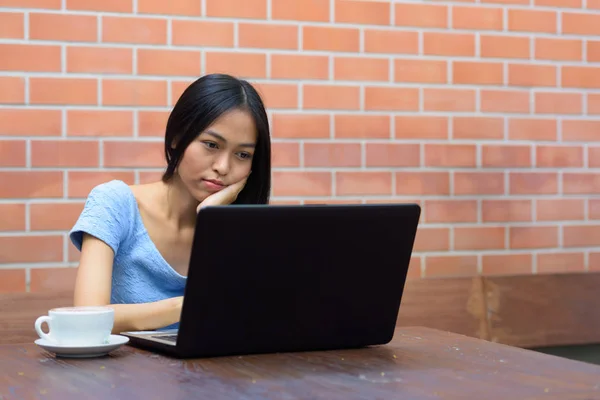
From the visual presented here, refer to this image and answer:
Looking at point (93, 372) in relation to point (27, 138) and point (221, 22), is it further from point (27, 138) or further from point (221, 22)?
point (221, 22)

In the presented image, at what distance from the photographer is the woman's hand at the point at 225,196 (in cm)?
181

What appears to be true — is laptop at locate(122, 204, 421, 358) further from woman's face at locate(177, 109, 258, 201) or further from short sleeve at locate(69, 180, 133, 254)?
woman's face at locate(177, 109, 258, 201)

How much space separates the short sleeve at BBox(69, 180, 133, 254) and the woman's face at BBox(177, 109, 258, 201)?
0.14 m

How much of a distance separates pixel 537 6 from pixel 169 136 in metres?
1.31

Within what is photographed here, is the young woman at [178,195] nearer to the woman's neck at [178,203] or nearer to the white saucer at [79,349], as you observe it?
the woman's neck at [178,203]

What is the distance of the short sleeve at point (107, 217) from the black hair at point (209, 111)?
6.0 inches

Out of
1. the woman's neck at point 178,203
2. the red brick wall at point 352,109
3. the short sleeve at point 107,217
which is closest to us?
the short sleeve at point 107,217

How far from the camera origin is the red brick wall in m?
2.15

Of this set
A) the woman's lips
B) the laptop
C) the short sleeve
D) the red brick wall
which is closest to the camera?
the laptop

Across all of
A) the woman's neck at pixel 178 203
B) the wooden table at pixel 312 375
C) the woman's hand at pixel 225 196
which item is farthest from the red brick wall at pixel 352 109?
the wooden table at pixel 312 375

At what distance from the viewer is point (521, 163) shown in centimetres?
257

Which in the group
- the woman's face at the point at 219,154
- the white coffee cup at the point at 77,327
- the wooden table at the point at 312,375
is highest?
the woman's face at the point at 219,154

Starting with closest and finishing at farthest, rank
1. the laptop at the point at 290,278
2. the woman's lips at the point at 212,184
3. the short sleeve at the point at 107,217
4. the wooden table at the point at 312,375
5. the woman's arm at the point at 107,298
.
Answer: the wooden table at the point at 312,375
the laptop at the point at 290,278
the woman's arm at the point at 107,298
the short sleeve at the point at 107,217
the woman's lips at the point at 212,184

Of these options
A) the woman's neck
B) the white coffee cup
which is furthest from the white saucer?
the woman's neck
